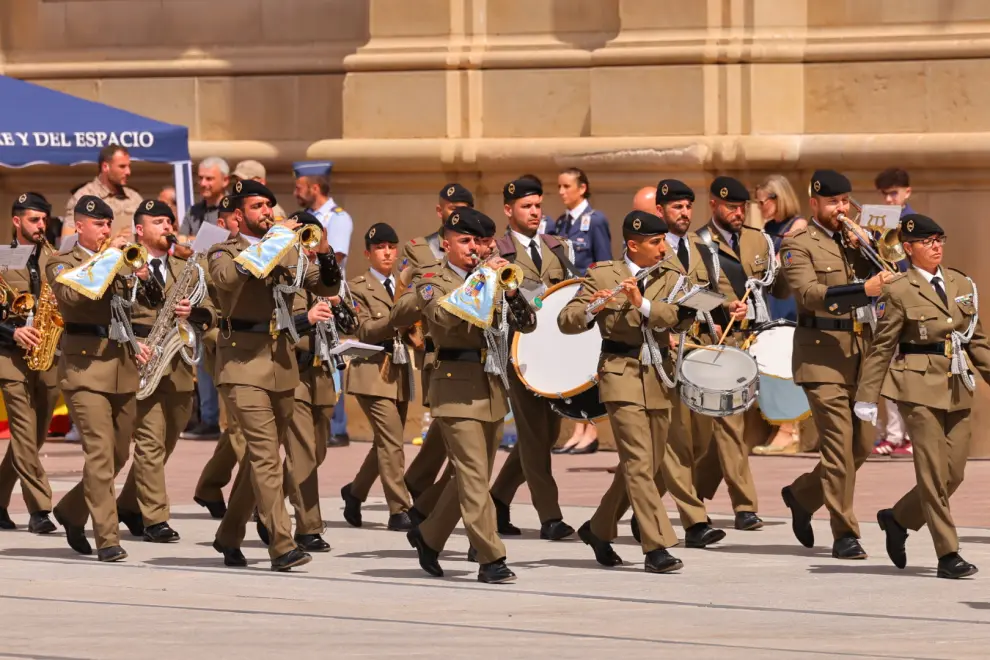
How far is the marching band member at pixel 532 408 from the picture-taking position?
13.8 m

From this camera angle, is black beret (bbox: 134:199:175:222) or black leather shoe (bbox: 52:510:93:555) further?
black beret (bbox: 134:199:175:222)

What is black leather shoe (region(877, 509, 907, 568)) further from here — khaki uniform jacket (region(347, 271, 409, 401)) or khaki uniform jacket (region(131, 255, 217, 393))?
khaki uniform jacket (region(131, 255, 217, 393))

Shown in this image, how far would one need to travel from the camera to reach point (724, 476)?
14289 millimetres

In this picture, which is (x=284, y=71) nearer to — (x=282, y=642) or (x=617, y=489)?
(x=617, y=489)

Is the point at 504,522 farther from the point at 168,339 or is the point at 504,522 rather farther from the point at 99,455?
the point at 99,455

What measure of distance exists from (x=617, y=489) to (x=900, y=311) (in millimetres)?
1675

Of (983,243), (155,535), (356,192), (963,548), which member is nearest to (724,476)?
(963,548)

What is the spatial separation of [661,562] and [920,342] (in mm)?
1629

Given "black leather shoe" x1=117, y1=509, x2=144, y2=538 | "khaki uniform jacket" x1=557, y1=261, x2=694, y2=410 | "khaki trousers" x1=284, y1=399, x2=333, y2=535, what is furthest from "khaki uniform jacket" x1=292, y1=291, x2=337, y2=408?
"khaki uniform jacket" x1=557, y1=261, x2=694, y2=410

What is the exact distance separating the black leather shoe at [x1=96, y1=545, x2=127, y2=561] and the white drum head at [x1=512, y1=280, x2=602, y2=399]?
8.08 ft

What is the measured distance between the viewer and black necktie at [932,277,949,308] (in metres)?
12.1

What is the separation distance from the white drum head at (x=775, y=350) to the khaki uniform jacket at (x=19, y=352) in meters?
4.10

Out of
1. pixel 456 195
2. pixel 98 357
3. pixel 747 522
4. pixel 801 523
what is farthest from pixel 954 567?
pixel 98 357

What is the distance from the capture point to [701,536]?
1325 cm
